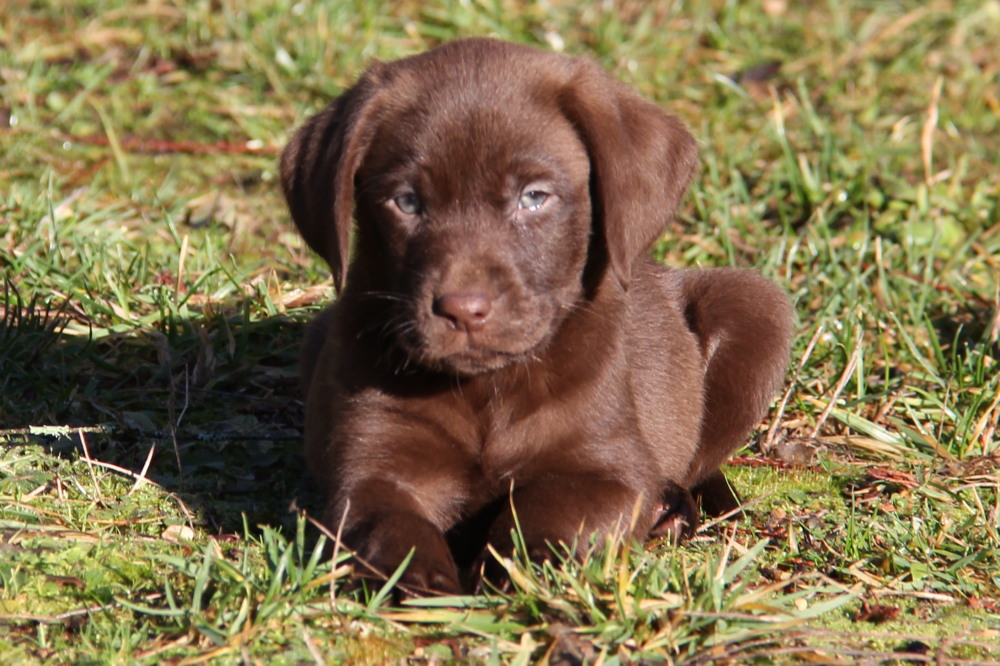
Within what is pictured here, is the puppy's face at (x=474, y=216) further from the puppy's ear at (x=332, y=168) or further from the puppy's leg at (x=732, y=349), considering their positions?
the puppy's leg at (x=732, y=349)

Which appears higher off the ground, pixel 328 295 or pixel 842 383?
pixel 842 383

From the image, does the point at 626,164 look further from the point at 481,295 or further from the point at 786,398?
the point at 786,398

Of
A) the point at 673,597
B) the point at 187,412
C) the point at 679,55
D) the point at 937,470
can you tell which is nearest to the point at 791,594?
the point at 673,597

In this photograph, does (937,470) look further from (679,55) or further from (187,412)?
(679,55)

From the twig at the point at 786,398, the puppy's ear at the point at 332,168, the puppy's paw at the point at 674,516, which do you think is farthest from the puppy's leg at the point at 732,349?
the puppy's ear at the point at 332,168

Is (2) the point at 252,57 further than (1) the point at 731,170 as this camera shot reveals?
Yes

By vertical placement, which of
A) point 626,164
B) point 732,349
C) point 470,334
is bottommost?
point 732,349

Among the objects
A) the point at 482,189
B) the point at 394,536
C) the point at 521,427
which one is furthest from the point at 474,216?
the point at 394,536
